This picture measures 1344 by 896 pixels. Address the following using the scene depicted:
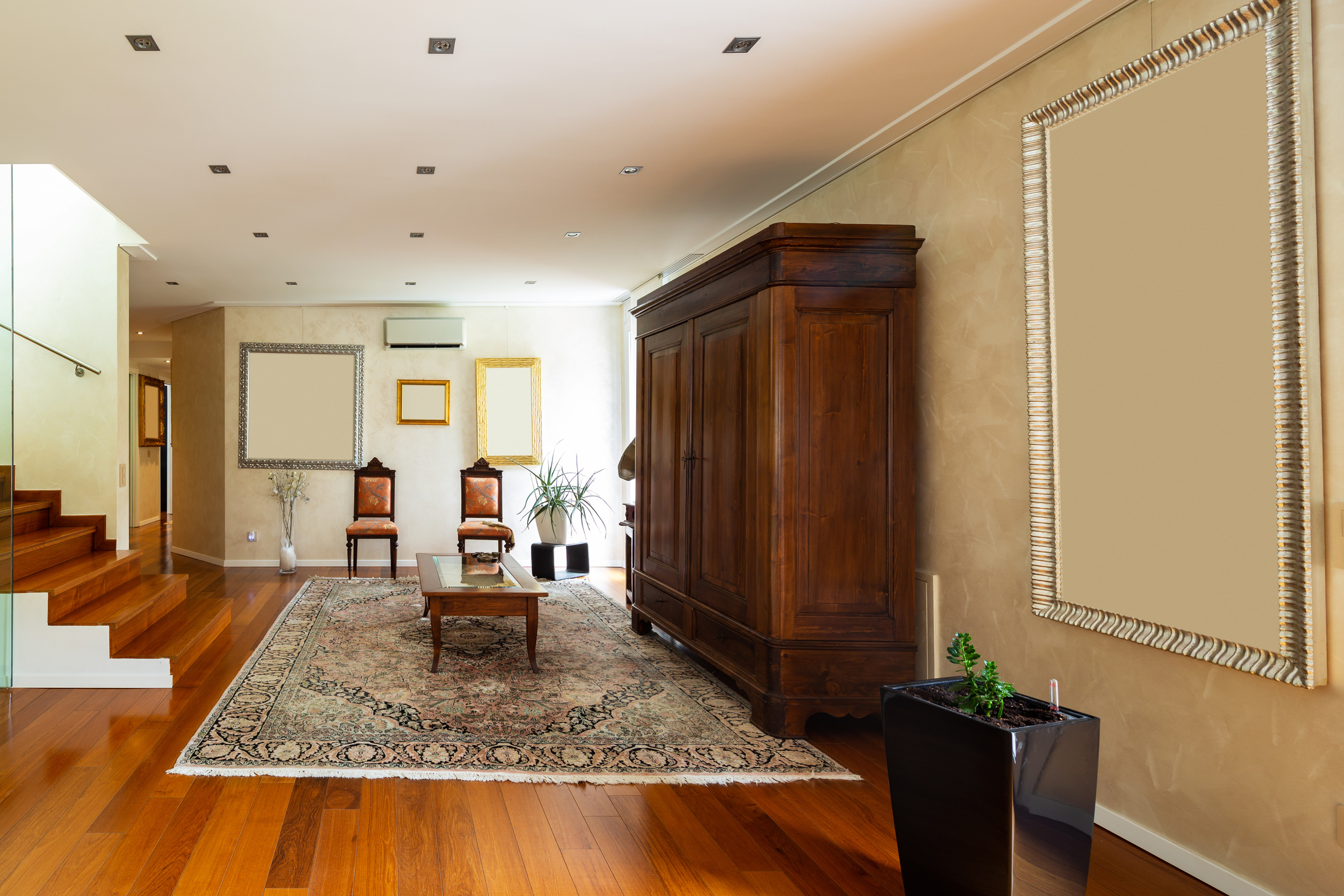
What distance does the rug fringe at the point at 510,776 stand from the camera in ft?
9.68

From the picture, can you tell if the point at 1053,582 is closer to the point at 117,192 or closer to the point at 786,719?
the point at 786,719

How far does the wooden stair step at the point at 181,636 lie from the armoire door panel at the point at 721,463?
2.70 metres

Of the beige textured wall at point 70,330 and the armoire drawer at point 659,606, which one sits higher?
the beige textured wall at point 70,330

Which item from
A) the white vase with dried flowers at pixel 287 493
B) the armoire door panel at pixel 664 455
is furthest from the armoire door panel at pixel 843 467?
the white vase with dried flowers at pixel 287 493

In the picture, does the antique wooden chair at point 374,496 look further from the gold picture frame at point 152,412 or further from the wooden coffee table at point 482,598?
the gold picture frame at point 152,412

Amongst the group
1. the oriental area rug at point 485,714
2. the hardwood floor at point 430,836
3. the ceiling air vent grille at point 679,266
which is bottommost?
the hardwood floor at point 430,836

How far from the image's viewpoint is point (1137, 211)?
2.47 metres

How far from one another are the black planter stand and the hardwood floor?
4.27 metres

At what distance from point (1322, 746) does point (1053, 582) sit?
89 cm

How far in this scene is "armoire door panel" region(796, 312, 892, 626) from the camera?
3344 millimetres

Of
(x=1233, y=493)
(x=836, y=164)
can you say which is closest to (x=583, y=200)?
(x=836, y=164)

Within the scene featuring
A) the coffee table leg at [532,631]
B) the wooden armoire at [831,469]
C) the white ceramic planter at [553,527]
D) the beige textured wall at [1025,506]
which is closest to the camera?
the beige textured wall at [1025,506]

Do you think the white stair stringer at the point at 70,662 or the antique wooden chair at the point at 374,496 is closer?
the white stair stringer at the point at 70,662

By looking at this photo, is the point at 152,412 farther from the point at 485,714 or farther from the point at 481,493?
the point at 485,714
